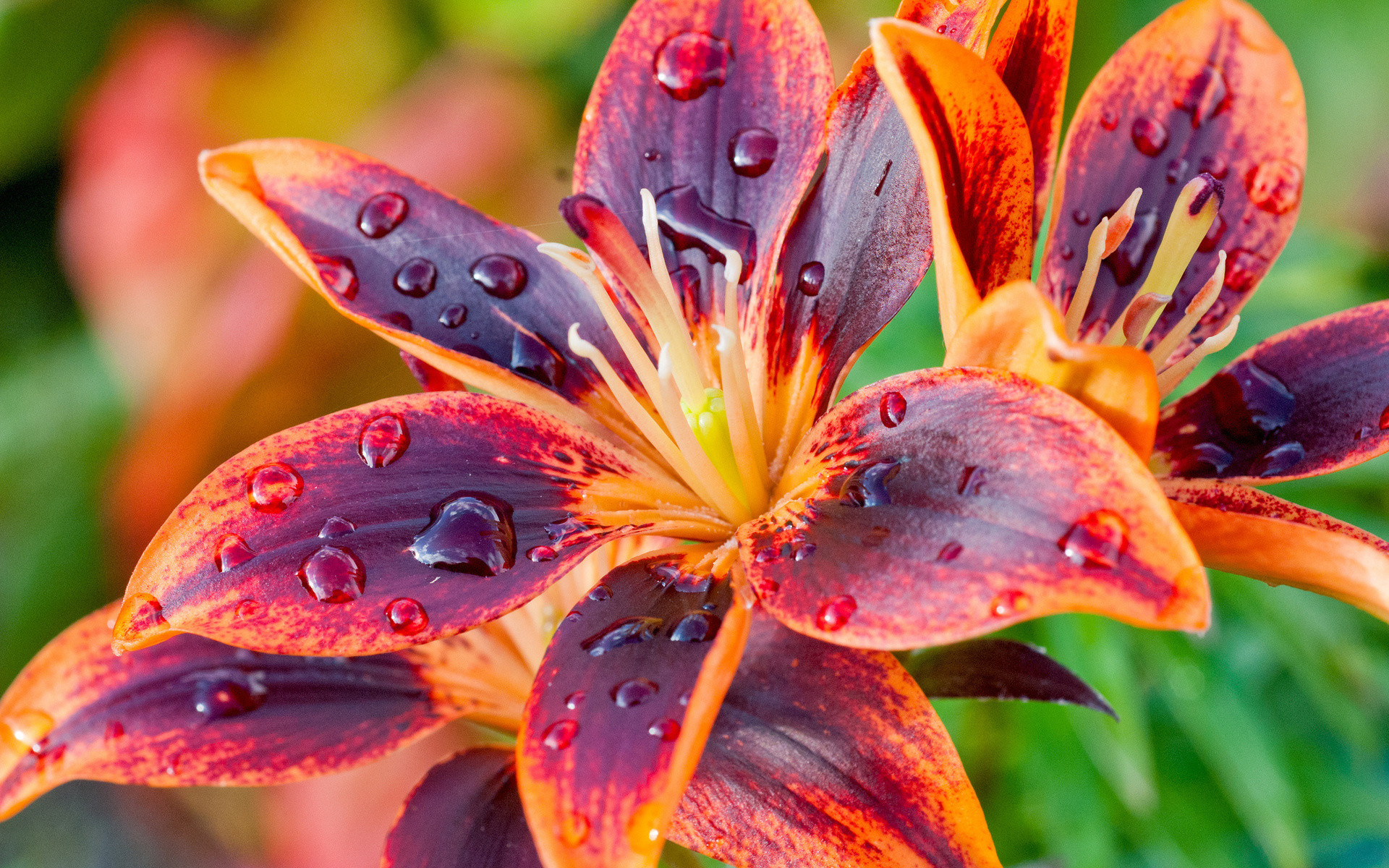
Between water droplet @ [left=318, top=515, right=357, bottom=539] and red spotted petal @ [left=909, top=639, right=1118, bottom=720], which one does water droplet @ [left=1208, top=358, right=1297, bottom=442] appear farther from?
water droplet @ [left=318, top=515, right=357, bottom=539]

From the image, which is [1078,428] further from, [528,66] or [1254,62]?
[528,66]

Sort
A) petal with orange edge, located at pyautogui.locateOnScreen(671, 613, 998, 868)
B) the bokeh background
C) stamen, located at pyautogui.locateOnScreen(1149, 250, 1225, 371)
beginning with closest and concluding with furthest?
1. petal with orange edge, located at pyautogui.locateOnScreen(671, 613, 998, 868)
2. stamen, located at pyautogui.locateOnScreen(1149, 250, 1225, 371)
3. the bokeh background

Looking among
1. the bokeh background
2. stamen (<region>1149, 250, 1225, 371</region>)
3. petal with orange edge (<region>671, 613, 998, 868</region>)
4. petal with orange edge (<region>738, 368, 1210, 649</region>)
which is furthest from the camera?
the bokeh background

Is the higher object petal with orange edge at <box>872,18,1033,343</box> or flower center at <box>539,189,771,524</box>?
petal with orange edge at <box>872,18,1033,343</box>

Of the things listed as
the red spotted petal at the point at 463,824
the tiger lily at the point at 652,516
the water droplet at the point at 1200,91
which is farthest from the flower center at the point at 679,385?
the water droplet at the point at 1200,91

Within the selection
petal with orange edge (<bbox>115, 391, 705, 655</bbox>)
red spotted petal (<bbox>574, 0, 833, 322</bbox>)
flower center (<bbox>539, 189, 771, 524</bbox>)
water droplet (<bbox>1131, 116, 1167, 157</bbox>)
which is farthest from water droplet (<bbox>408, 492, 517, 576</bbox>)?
water droplet (<bbox>1131, 116, 1167, 157</bbox>)

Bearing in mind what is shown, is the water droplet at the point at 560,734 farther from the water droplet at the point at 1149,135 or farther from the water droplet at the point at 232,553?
the water droplet at the point at 1149,135
